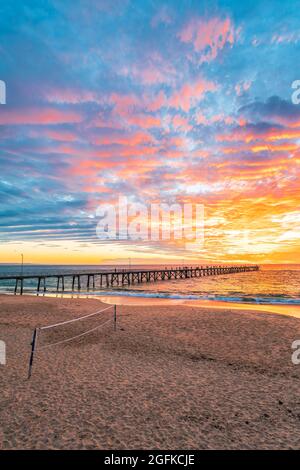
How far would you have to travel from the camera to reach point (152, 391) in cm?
773

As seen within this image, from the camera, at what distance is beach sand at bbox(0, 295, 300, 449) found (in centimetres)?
564

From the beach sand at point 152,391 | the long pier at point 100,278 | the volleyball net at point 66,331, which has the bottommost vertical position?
the long pier at point 100,278

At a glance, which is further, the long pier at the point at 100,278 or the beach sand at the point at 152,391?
the long pier at the point at 100,278

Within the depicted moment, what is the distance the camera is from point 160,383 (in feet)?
27.3

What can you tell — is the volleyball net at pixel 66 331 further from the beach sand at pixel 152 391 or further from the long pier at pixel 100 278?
the long pier at pixel 100 278

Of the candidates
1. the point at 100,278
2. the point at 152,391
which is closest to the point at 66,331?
the point at 152,391

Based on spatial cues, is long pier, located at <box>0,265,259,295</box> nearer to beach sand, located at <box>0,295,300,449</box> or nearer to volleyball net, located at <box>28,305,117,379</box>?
volleyball net, located at <box>28,305,117,379</box>

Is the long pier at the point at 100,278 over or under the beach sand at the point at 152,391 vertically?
under

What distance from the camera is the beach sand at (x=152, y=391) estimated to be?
222 inches

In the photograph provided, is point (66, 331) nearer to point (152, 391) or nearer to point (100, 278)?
point (152, 391)

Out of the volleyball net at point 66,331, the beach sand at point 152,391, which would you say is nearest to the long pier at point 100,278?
the volleyball net at point 66,331

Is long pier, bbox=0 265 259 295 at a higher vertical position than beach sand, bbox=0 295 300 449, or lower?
Result: lower

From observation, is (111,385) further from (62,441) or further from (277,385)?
(277,385)

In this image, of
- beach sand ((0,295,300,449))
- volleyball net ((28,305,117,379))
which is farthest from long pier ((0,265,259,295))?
beach sand ((0,295,300,449))
